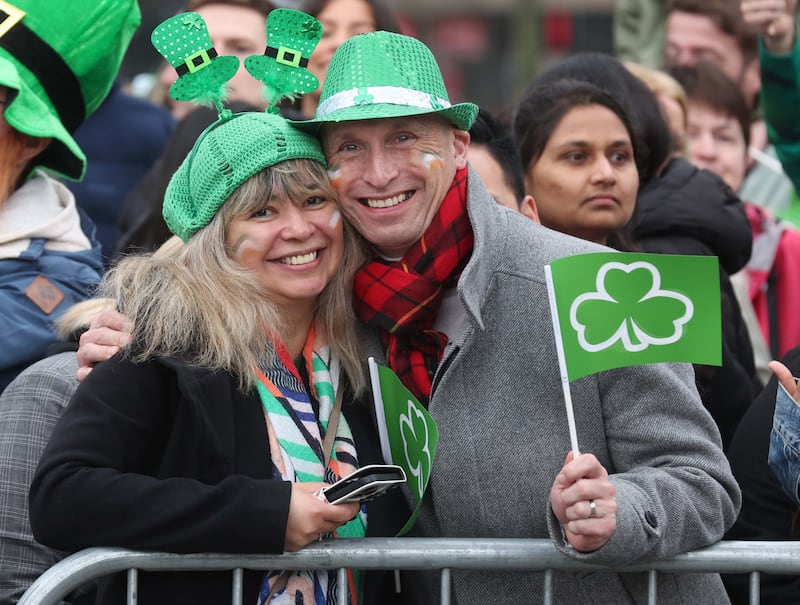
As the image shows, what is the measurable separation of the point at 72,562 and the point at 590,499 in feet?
3.72

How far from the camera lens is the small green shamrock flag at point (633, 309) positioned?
10.0 ft

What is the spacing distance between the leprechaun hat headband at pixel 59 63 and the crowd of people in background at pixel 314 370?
1 centimetres

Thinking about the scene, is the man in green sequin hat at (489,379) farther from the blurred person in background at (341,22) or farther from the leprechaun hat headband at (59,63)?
A: the blurred person in background at (341,22)

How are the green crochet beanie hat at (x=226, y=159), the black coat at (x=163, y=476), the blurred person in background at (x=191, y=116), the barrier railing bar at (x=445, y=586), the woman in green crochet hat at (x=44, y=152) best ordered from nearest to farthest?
the black coat at (x=163, y=476) → the barrier railing bar at (x=445, y=586) → the green crochet beanie hat at (x=226, y=159) → the woman in green crochet hat at (x=44, y=152) → the blurred person in background at (x=191, y=116)

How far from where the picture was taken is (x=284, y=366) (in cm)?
338

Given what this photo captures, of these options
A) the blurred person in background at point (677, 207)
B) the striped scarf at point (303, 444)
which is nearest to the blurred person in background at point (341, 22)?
the blurred person in background at point (677, 207)

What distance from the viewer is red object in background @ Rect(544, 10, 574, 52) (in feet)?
78.4

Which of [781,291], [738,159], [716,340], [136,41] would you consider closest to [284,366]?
[716,340]

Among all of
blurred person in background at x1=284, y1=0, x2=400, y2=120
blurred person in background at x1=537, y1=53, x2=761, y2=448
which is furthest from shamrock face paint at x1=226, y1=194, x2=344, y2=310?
blurred person in background at x1=284, y1=0, x2=400, y2=120

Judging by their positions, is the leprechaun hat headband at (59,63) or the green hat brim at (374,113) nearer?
the green hat brim at (374,113)

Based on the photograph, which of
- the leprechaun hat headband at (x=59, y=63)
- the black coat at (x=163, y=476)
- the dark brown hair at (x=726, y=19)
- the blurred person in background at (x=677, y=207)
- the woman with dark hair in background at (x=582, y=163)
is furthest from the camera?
the dark brown hair at (x=726, y=19)

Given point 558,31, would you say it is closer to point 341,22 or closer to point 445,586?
point 341,22

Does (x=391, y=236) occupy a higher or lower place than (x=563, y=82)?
lower

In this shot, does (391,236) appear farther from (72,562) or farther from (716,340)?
(72,562)
